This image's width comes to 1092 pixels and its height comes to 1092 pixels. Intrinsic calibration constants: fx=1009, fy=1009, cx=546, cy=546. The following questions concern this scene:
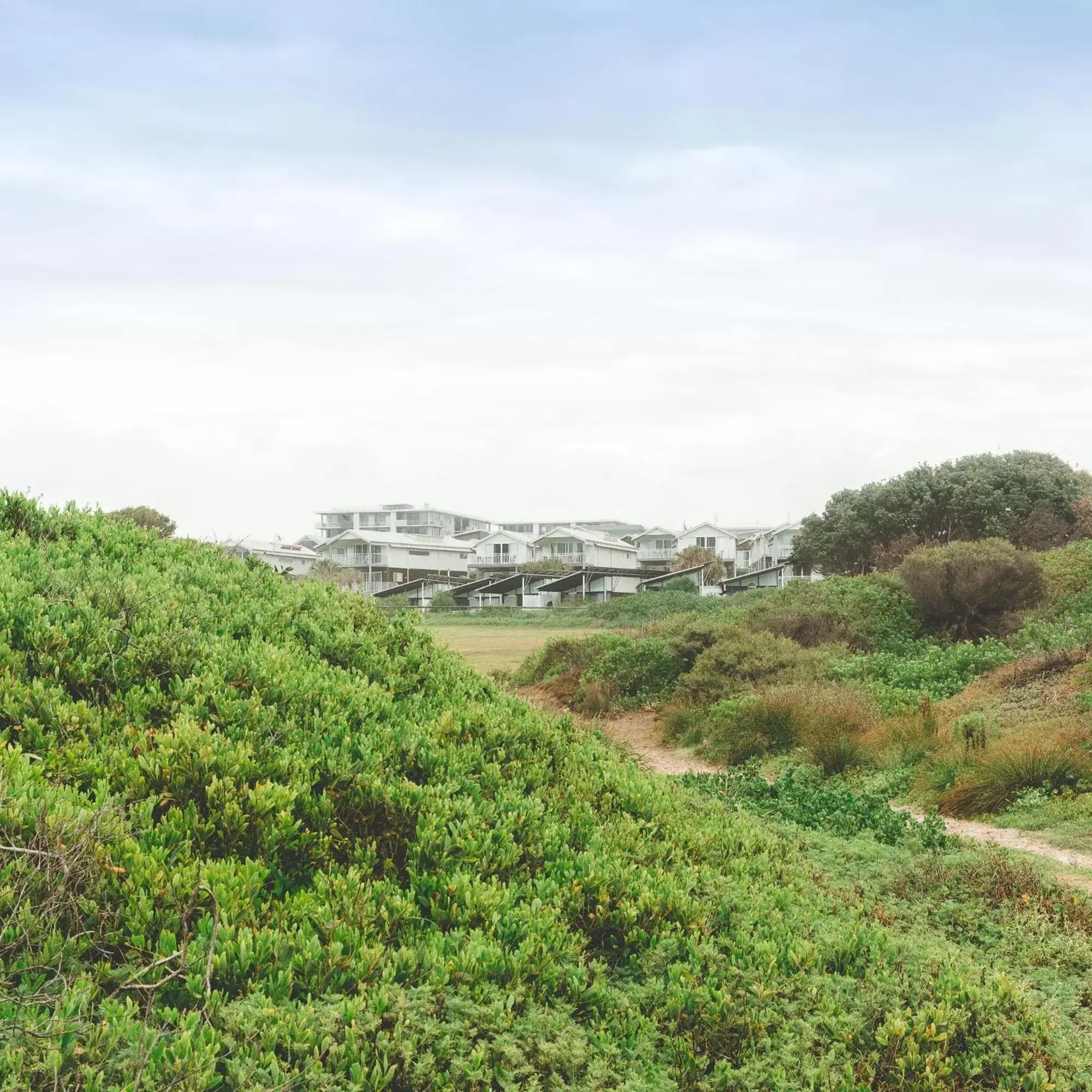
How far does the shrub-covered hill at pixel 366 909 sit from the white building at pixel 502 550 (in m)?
91.2

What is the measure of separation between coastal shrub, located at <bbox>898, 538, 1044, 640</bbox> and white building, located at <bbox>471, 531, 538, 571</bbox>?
248ft

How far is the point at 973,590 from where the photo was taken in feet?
67.8

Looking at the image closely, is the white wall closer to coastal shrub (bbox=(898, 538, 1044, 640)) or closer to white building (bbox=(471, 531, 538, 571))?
white building (bbox=(471, 531, 538, 571))

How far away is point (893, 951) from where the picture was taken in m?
4.53

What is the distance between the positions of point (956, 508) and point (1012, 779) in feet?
147

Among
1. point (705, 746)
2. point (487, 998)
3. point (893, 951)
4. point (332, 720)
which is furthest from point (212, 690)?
point (705, 746)

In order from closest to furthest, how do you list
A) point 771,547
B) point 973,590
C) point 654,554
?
point 973,590 < point 771,547 < point 654,554

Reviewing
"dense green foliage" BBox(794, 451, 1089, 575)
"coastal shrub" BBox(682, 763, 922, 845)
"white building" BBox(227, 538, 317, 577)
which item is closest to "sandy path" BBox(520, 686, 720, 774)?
"coastal shrub" BBox(682, 763, 922, 845)

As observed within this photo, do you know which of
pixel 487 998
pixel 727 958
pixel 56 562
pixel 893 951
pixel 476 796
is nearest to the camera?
pixel 487 998

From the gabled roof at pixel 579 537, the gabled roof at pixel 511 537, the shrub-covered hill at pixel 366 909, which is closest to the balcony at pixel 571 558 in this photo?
the gabled roof at pixel 579 537

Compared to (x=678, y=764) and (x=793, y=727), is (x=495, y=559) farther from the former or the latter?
(x=793, y=727)

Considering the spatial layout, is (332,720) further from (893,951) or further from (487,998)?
(893,951)

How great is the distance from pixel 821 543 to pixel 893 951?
54.6 m

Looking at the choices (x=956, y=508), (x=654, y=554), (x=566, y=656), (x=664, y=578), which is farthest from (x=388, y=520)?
(x=566, y=656)
